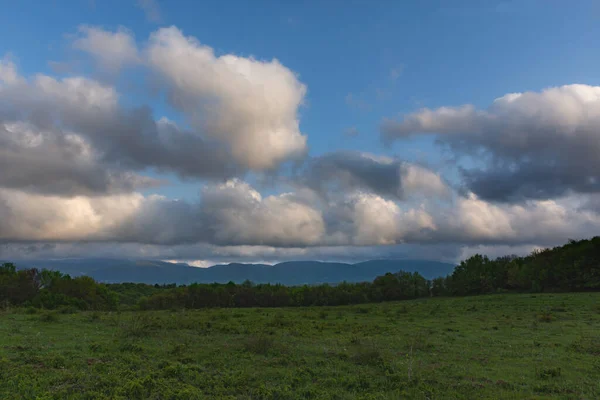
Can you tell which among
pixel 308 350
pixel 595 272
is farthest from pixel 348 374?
pixel 595 272

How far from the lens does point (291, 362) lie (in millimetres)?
20281

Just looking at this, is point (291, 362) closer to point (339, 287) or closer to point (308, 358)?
point (308, 358)

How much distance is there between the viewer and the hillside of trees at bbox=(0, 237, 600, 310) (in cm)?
6519

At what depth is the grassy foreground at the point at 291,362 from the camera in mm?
15422

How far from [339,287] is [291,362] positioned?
6985 cm

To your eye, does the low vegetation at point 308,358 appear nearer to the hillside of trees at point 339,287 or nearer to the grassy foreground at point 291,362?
the grassy foreground at point 291,362

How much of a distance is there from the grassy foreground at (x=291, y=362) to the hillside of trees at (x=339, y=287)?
114ft

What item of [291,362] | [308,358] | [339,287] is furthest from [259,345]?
[339,287]

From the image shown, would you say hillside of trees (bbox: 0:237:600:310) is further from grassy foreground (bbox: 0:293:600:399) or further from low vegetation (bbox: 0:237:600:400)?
grassy foreground (bbox: 0:293:600:399)

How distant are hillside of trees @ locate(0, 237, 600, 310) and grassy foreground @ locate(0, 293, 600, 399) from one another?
3466 cm

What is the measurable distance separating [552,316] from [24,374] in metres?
46.6

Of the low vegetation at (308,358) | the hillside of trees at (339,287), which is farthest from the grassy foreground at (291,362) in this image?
the hillside of trees at (339,287)

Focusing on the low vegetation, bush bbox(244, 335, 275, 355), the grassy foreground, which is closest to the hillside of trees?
the low vegetation

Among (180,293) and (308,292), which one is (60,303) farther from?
(308,292)
